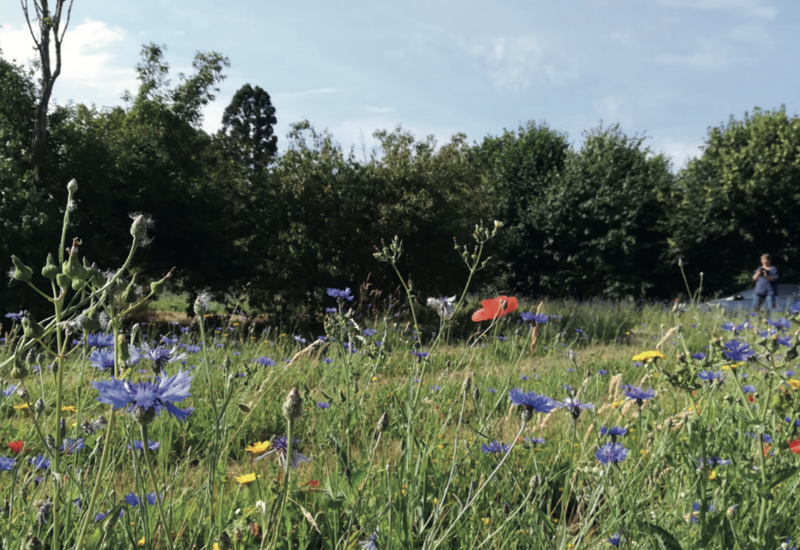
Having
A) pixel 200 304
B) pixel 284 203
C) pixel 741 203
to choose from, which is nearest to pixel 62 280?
pixel 200 304

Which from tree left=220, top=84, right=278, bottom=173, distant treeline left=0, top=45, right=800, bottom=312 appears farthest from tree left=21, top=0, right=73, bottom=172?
tree left=220, top=84, right=278, bottom=173

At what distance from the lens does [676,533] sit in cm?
138

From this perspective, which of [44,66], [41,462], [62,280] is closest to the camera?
[62,280]

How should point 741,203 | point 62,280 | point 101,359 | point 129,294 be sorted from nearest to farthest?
point 62,280, point 129,294, point 101,359, point 741,203

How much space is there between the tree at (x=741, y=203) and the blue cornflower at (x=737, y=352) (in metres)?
12.1

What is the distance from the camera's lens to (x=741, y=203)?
1190cm

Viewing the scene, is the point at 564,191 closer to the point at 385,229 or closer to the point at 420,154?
the point at 420,154

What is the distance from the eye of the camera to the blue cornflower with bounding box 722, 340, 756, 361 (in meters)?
1.56

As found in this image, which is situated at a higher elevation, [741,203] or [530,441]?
[741,203]

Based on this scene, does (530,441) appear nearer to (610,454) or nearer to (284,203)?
(610,454)

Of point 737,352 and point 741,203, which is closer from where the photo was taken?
point 737,352

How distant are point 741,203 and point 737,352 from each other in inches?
497

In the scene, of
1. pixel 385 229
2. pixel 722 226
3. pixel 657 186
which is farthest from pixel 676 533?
pixel 657 186

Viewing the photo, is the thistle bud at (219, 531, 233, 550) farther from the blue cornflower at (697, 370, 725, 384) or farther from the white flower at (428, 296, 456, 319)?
the blue cornflower at (697, 370, 725, 384)
